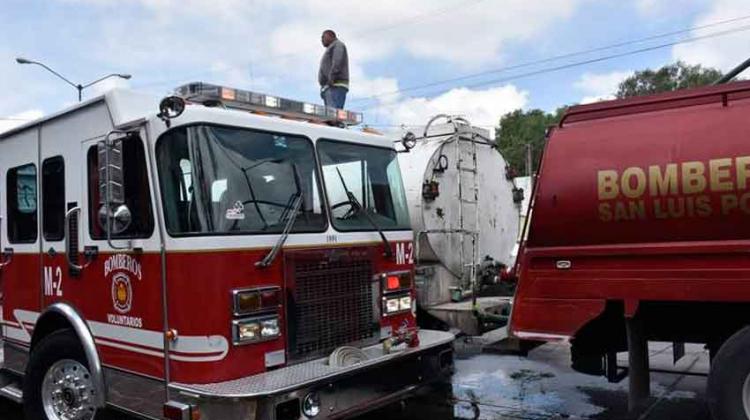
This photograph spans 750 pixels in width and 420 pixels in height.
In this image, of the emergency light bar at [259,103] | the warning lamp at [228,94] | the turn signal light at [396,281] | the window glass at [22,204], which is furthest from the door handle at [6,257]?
the turn signal light at [396,281]

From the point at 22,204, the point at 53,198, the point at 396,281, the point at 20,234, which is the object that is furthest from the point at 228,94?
the point at 20,234

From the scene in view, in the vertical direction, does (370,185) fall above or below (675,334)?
above

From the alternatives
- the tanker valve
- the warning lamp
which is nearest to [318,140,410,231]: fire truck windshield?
the warning lamp

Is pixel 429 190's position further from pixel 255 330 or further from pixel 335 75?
pixel 255 330

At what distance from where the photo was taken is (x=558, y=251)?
445 cm

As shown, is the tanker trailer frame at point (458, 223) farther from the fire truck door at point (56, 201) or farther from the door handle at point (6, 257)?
the door handle at point (6, 257)

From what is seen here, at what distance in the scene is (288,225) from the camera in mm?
4445

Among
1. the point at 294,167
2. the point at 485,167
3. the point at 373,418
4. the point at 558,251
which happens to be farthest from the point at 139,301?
the point at 485,167

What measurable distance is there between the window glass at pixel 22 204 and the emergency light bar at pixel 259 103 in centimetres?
181

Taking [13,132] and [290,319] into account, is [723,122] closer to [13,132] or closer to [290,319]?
[290,319]

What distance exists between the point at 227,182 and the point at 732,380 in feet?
11.0

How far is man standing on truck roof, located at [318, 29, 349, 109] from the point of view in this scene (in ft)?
21.6

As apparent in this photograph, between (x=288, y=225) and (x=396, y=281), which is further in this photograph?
(x=396, y=281)

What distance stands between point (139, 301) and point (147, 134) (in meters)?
1.11
